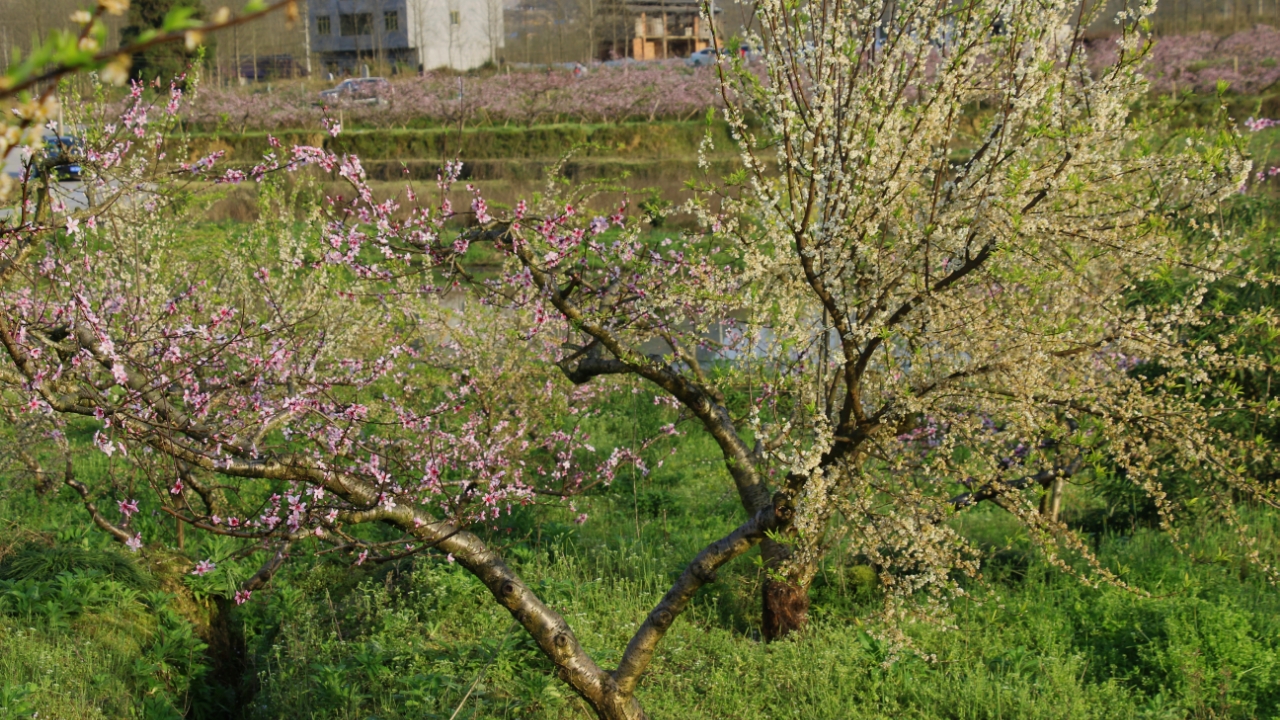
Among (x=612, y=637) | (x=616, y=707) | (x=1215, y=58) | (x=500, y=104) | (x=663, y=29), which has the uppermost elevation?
(x=663, y=29)

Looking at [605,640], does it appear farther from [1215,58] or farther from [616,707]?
[1215,58]

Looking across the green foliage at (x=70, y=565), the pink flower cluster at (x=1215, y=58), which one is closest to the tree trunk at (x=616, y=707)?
the green foliage at (x=70, y=565)

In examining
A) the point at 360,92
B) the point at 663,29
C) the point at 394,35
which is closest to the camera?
the point at 360,92

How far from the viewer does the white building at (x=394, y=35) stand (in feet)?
159

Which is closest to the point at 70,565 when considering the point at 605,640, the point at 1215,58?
the point at 605,640

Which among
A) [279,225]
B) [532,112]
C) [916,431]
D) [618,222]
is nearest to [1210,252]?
[916,431]

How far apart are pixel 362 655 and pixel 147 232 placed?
4322mm

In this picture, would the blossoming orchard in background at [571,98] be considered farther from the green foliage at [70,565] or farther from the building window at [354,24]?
the green foliage at [70,565]

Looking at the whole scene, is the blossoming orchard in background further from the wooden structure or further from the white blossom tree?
the white blossom tree

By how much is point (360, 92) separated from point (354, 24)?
17221 millimetres

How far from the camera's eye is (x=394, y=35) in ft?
164

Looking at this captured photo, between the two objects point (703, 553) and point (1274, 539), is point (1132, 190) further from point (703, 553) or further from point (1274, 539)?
point (703, 553)

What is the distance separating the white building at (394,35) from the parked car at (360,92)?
35.9ft

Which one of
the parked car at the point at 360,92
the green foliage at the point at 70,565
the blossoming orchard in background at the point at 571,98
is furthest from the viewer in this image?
the parked car at the point at 360,92
